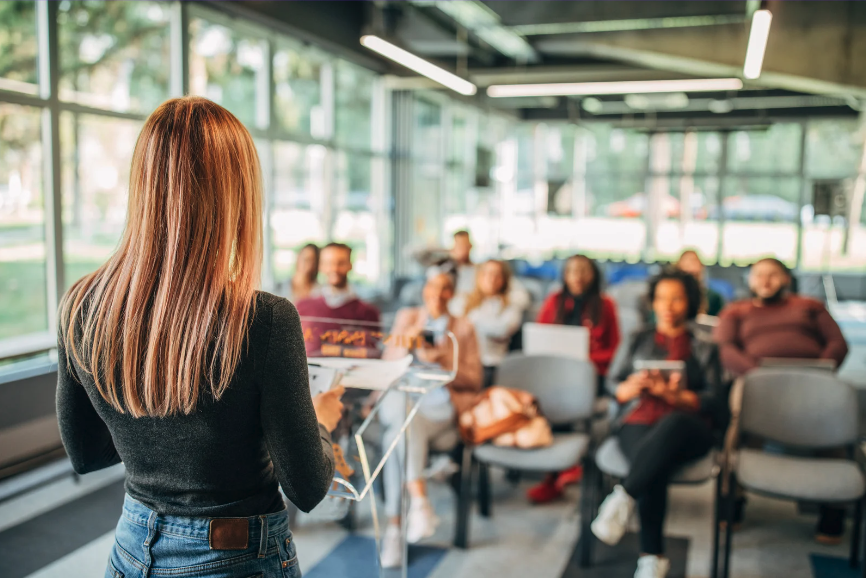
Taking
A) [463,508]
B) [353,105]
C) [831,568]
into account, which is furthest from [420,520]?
[353,105]

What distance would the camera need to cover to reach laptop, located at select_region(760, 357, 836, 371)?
163 inches

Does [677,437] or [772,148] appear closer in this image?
[677,437]

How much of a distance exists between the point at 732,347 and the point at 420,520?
2400 millimetres

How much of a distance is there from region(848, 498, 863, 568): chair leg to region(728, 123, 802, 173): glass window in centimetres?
1242

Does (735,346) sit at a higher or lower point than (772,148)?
lower

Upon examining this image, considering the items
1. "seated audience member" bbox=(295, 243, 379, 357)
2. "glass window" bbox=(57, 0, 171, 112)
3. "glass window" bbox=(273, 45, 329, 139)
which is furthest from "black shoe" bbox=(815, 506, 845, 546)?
"glass window" bbox=(273, 45, 329, 139)

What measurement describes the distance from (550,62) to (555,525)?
9.64 m

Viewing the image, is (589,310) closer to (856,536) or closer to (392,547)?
(856,536)

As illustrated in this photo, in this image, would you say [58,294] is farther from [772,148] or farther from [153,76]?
[772,148]

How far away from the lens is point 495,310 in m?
5.34

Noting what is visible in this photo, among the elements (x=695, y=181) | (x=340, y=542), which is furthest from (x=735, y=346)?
(x=695, y=181)

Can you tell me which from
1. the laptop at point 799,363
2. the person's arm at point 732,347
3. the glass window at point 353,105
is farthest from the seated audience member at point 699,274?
the glass window at point 353,105

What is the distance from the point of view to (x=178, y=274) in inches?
45.2

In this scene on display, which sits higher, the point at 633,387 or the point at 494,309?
the point at 494,309
